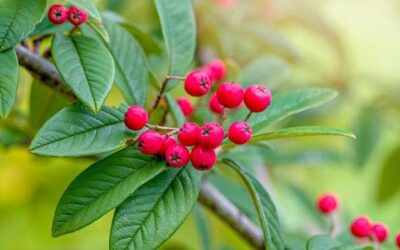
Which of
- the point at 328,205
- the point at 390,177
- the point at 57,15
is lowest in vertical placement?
the point at 390,177

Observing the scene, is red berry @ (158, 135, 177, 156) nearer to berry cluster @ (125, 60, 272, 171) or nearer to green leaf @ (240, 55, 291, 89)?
berry cluster @ (125, 60, 272, 171)

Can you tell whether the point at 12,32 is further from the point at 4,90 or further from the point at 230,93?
the point at 230,93

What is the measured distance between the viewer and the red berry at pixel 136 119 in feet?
3.17

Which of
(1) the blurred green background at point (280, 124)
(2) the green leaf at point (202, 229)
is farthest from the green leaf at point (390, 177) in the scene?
(2) the green leaf at point (202, 229)

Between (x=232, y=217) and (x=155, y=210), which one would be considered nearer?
(x=155, y=210)

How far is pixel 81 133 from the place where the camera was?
37.9 inches

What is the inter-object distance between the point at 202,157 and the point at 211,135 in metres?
0.04

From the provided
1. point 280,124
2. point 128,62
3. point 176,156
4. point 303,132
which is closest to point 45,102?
point 128,62

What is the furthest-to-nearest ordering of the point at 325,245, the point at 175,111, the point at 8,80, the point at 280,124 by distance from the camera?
the point at 280,124 < the point at 175,111 < the point at 325,245 < the point at 8,80

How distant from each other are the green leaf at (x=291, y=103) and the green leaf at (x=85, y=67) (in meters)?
0.27

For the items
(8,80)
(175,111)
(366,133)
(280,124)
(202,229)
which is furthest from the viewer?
(280,124)

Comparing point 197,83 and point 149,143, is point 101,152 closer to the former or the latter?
→ point 149,143

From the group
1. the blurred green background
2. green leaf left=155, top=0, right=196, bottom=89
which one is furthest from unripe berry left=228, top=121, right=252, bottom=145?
the blurred green background

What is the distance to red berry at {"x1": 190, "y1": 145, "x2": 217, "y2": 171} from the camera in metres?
0.96
